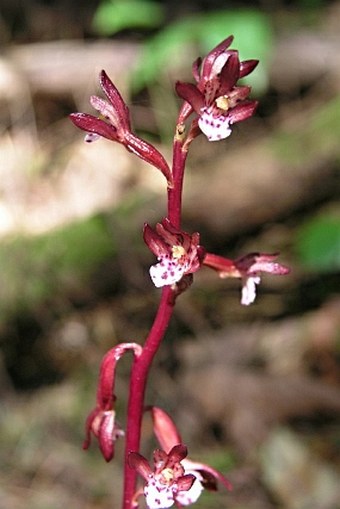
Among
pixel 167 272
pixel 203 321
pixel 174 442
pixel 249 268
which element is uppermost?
pixel 203 321

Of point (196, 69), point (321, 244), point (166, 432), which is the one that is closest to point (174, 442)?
point (166, 432)

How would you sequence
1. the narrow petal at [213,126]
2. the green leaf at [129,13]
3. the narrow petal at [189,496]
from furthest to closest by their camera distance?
1. the green leaf at [129,13]
2. the narrow petal at [189,496]
3. the narrow petal at [213,126]

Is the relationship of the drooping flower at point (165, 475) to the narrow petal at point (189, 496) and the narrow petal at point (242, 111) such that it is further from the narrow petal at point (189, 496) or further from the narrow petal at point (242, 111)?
the narrow petal at point (242, 111)

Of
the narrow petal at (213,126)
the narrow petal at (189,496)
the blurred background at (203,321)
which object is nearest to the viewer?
the narrow petal at (213,126)

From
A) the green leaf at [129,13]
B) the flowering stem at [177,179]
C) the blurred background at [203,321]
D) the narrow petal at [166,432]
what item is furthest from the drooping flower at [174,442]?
the green leaf at [129,13]

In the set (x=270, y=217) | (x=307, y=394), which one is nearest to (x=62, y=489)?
(x=307, y=394)

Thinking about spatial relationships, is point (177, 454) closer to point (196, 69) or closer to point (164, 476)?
point (164, 476)

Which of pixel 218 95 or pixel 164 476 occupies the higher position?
pixel 218 95
